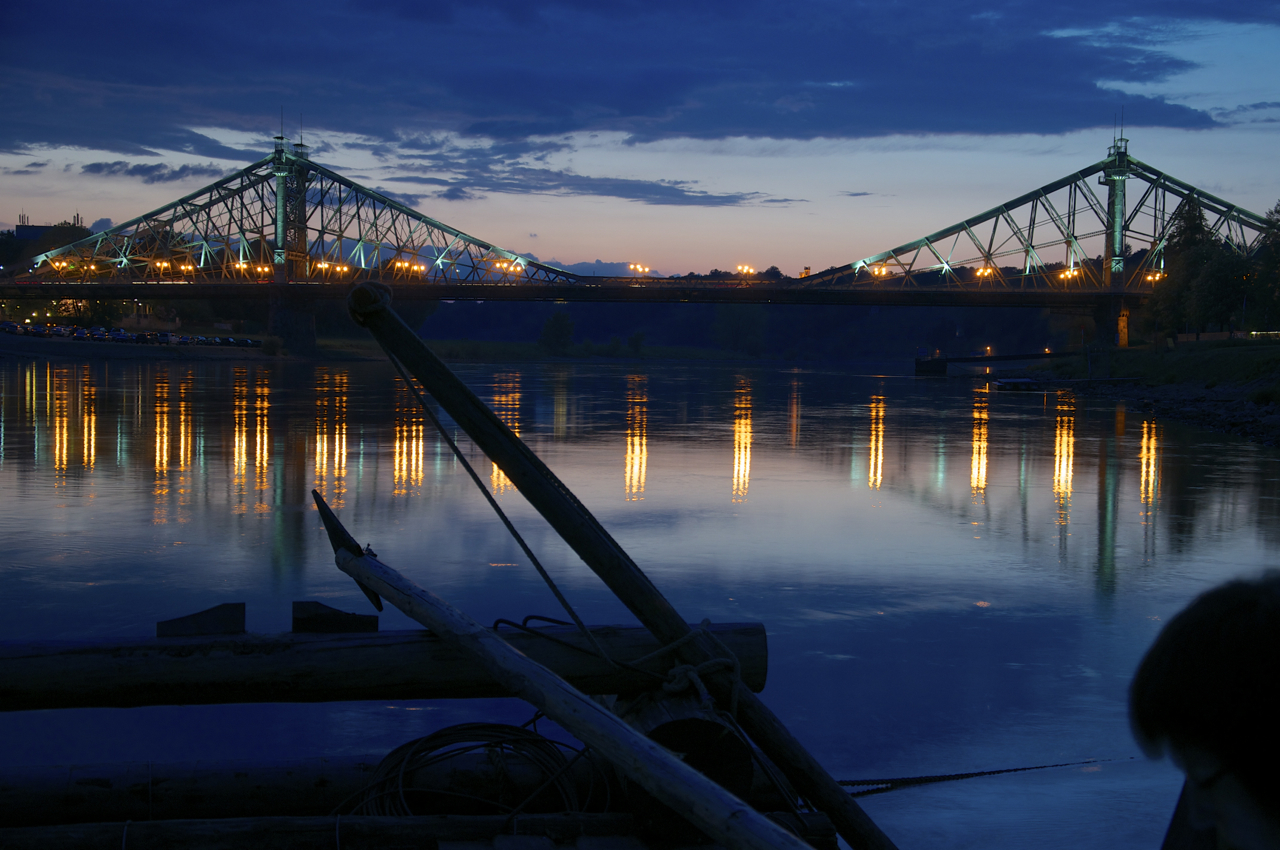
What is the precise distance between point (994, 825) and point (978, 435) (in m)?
20.5

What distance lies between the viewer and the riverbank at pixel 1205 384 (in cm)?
2894

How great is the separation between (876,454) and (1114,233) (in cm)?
8753

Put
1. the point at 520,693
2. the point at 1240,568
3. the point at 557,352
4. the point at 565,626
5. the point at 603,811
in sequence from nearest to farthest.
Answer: the point at 520,693 → the point at 603,811 → the point at 565,626 → the point at 1240,568 → the point at 557,352

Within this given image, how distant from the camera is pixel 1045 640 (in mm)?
6891

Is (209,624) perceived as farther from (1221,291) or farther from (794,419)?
(1221,291)

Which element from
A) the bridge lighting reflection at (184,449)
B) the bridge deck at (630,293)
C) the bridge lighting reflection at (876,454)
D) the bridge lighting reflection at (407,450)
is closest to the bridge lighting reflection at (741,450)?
the bridge lighting reflection at (876,454)

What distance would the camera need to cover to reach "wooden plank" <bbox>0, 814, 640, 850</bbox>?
349cm

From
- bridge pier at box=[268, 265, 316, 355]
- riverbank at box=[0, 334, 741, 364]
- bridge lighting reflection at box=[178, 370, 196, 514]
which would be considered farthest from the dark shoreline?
bridge pier at box=[268, 265, 316, 355]

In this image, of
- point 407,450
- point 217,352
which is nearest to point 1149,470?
point 407,450

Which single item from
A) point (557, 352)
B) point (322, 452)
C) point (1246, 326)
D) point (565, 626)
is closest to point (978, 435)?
point (322, 452)

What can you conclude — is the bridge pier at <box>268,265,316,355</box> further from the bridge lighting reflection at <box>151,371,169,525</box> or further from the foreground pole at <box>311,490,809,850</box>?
the foreground pole at <box>311,490,809,850</box>

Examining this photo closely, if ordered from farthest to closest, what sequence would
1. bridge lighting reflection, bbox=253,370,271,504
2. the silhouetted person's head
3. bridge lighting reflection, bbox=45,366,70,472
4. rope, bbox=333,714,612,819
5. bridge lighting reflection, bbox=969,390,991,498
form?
bridge lighting reflection, bbox=45,366,70,472, bridge lighting reflection, bbox=969,390,991,498, bridge lighting reflection, bbox=253,370,271,504, rope, bbox=333,714,612,819, the silhouetted person's head

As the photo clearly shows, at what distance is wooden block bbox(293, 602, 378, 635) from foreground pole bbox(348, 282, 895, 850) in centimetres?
82

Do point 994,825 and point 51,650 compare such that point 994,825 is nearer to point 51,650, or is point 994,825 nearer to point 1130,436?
point 51,650
